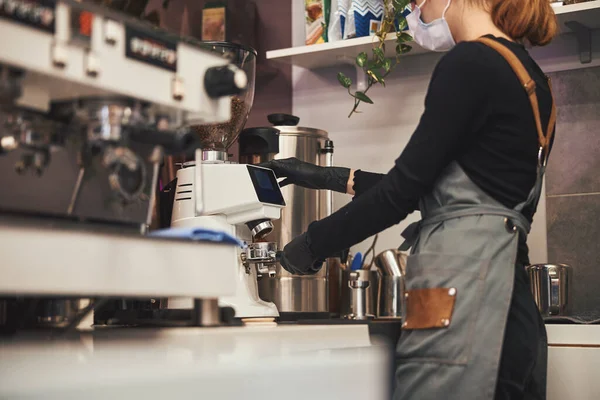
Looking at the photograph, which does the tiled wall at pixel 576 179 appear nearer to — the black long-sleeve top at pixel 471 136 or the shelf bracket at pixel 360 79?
the shelf bracket at pixel 360 79

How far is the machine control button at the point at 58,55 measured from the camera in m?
0.87

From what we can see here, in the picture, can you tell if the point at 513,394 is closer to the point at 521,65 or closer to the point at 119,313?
the point at 521,65

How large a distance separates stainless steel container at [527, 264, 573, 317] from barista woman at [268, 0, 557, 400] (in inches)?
23.5

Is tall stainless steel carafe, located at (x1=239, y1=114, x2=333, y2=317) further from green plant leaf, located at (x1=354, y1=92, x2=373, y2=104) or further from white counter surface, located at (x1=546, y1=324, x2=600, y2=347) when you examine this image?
white counter surface, located at (x1=546, y1=324, x2=600, y2=347)

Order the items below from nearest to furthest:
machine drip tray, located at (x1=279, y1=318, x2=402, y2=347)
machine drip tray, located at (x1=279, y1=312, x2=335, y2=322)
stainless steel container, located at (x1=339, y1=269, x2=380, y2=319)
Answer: machine drip tray, located at (x1=279, y1=318, x2=402, y2=347)
machine drip tray, located at (x1=279, y1=312, x2=335, y2=322)
stainless steel container, located at (x1=339, y1=269, x2=380, y2=319)

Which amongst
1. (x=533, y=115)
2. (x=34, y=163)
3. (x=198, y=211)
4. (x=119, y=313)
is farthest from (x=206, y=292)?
(x=533, y=115)

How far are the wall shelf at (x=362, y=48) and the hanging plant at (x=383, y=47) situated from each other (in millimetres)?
26

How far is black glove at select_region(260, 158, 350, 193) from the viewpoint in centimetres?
185

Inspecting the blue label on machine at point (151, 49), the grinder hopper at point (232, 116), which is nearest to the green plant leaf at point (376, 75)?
the grinder hopper at point (232, 116)

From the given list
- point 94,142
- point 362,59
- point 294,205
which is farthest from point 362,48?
point 94,142

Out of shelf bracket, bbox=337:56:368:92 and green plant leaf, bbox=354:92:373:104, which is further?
shelf bracket, bbox=337:56:368:92

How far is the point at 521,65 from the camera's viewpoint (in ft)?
4.58

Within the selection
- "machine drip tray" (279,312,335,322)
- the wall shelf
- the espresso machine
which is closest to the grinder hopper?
"machine drip tray" (279,312,335,322)

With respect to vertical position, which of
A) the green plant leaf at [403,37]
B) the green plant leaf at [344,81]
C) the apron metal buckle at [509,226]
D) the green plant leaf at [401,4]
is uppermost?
the green plant leaf at [401,4]
